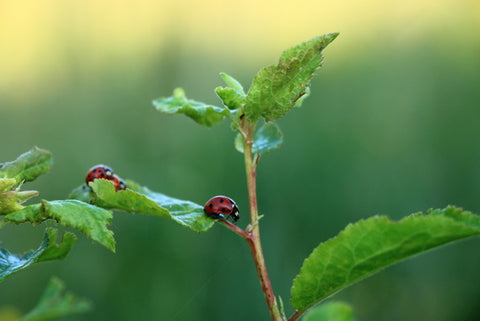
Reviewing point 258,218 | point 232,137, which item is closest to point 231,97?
point 258,218

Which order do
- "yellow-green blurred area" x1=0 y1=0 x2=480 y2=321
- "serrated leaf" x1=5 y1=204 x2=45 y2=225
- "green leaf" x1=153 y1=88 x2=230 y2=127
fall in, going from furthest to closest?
"yellow-green blurred area" x1=0 y1=0 x2=480 y2=321 → "green leaf" x1=153 y1=88 x2=230 y2=127 → "serrated leaf" x1=5 y1=204 x2=45 y2=225

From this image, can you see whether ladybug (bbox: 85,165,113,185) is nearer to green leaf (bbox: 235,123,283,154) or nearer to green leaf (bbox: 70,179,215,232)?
green leaf (bbox: 70,179,215,232)

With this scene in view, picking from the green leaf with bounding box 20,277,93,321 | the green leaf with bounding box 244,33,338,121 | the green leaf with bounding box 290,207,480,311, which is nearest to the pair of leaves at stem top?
the green leaf with bounding box 244,33,338,121

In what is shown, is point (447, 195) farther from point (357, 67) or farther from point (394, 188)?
point (357, 67)

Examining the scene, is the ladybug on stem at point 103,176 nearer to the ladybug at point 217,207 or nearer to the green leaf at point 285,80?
the ladybug at point 217,207

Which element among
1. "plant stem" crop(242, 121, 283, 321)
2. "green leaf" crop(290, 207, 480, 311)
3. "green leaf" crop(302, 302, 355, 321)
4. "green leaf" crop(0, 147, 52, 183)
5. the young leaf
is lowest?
"green leaf" crop(302, 302, 355, 321)

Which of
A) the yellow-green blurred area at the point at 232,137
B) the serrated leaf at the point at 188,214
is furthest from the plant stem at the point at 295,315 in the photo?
the yellow-green blurred area at the point at 232,137
